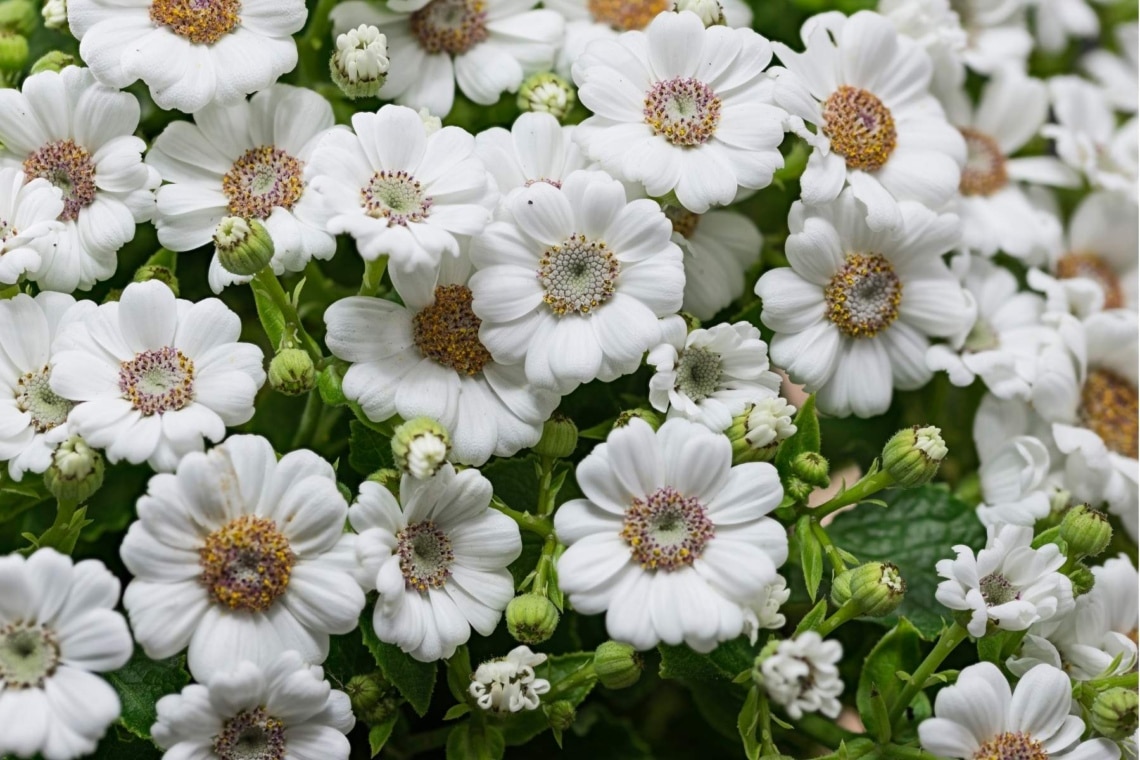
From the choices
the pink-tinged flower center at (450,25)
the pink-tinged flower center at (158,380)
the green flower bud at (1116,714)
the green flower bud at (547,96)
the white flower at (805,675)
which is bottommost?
the green flower bud at (1116,714)

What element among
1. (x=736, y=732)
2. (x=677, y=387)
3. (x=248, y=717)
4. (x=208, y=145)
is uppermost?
(x=208, y=145)

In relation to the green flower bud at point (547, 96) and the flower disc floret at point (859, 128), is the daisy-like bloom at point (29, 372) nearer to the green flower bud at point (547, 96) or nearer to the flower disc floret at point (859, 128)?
the green flower bud at point (547, 96)

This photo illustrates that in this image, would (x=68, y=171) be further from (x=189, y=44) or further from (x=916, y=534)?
(x=916, y=534)

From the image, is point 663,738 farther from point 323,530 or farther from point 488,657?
point 323,530

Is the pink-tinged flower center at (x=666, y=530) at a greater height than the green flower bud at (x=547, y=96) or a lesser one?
lesser

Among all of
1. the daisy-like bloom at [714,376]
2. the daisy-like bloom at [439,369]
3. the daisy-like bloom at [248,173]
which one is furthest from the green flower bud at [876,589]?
the daisy-like bloom at [248,173]

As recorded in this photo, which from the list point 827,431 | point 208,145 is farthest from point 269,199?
point 827,431
